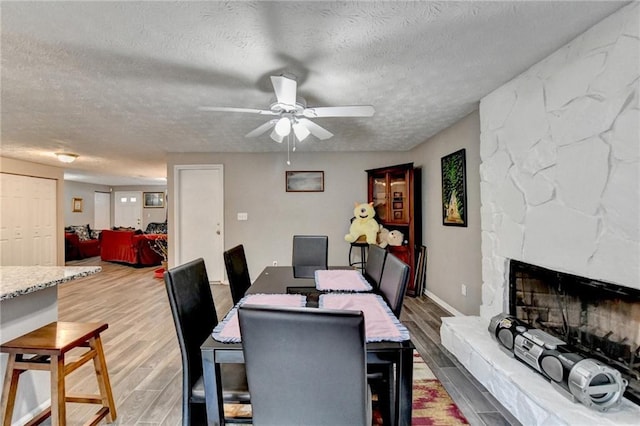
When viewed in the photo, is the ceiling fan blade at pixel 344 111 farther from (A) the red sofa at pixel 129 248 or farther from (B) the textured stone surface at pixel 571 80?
(A) the red sofa at pixel 129 248

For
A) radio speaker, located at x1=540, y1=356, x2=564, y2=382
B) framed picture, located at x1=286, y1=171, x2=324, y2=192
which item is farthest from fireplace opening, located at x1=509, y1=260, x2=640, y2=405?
framed picture, located at x1=286, y1=171, x2=324, y2=192

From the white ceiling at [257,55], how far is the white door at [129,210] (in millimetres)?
7620

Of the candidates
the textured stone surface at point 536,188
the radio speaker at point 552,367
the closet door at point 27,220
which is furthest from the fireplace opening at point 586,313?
the closet door at point 27,220

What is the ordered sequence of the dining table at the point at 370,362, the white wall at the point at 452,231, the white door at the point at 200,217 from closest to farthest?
the dining table at the point at 370,362
the white wall at the point at 452,231
the white door at the point at 200,217

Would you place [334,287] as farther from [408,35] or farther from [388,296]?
[408,35]

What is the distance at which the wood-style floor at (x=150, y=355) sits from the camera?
185 cm

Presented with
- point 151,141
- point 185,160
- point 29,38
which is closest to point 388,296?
point 29,38

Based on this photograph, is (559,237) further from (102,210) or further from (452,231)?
(102,210)

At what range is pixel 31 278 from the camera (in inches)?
61.9

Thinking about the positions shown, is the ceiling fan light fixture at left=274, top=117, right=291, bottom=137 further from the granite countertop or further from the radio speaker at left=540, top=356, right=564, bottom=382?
the radio speaker at left=540, top=356, right=564, bottom=382

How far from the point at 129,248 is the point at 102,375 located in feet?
19.2

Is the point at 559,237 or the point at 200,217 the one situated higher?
the point at 200,217

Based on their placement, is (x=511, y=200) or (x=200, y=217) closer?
(x=511, y=200)

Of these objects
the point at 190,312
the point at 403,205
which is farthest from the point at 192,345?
the point at 403,205
